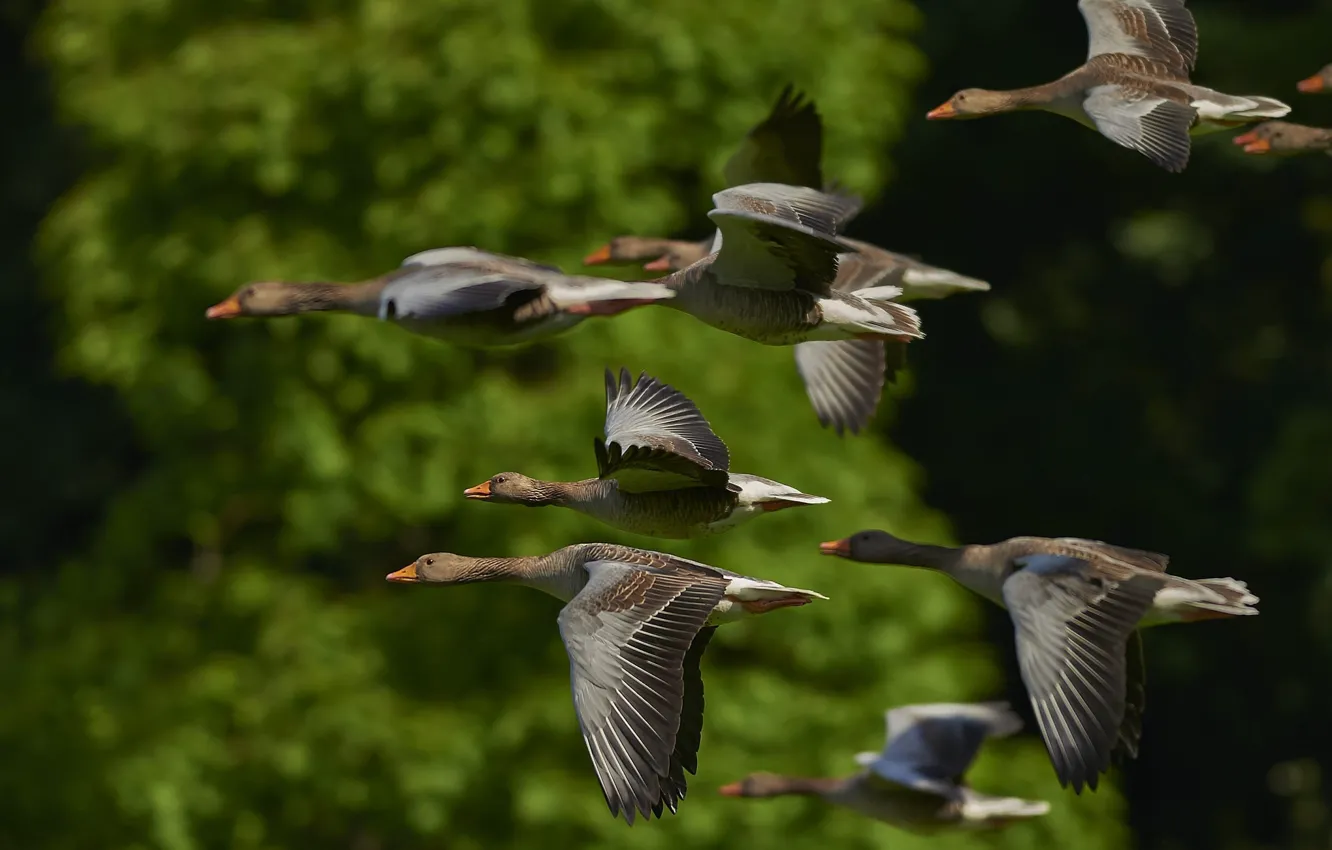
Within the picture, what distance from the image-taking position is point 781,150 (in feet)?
34.9

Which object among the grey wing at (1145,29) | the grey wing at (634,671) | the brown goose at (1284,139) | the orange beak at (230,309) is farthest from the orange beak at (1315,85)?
the orange beak at (230,309)

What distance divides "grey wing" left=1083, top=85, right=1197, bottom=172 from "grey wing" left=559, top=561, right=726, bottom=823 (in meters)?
2.41

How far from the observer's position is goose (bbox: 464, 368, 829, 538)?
8.16 meters

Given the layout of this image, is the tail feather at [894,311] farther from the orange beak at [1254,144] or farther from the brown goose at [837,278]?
the orange beak at [1254,144]

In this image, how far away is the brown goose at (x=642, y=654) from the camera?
722 cm

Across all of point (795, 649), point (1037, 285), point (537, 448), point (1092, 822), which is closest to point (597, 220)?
point (537, 448)

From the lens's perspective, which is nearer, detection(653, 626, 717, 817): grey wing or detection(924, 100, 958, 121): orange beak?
detection(653, 626, 717, 817): grey wing

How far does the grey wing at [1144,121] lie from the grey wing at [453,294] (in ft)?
7.15

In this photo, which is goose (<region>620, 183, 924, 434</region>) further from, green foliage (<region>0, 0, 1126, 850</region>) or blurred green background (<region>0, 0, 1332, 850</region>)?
green foliage (<region>0, 0, 1126, 850</region>)

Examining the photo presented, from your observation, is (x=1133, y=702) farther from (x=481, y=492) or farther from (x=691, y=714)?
(x=481, y=492)

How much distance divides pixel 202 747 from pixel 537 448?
2.79m

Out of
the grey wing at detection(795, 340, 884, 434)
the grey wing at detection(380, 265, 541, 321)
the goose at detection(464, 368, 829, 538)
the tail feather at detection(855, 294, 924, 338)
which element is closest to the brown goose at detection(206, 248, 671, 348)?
the grey wing at detection(380, 265, 541, 321)

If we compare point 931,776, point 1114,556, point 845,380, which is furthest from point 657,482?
point 931,776

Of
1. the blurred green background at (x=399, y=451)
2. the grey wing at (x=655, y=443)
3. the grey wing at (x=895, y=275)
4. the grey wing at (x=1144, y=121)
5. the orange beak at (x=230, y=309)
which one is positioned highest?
the grey wing at (x=1144, y=121)
